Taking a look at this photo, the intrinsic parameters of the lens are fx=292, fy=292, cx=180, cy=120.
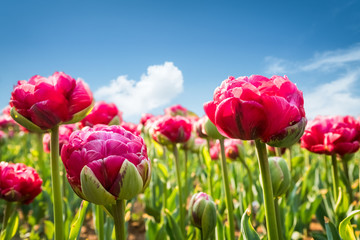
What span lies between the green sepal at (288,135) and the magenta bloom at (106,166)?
0.29 meters

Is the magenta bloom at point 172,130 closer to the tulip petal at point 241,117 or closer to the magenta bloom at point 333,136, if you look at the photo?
the magenta bloom at point 333,136

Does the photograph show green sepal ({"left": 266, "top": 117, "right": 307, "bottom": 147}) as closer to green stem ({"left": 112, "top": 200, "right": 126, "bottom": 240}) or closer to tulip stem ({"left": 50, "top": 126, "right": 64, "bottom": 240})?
green stem ({"left": 112, "top": 200, "right": 126, "bottom": 240})

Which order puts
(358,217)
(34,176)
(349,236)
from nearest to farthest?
1. (349,236)
2. (34,176)
3. (358,217)

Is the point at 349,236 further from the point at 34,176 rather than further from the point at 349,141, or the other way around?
the point at 34,176

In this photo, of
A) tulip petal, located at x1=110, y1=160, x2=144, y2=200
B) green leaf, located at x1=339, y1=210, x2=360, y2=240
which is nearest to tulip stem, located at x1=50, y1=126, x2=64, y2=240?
tulip petal, located at x1=110, y1=160, x2=144, y2=200

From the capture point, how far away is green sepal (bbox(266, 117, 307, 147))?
0.65 metres

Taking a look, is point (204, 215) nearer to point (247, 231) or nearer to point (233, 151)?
point (247, 231)

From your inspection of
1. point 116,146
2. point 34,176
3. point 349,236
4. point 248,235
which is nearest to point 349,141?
point 349,236

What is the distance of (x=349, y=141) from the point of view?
1310 mm

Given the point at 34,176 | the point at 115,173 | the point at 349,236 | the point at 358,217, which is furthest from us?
the point at 358,217

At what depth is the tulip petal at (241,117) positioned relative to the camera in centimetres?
63

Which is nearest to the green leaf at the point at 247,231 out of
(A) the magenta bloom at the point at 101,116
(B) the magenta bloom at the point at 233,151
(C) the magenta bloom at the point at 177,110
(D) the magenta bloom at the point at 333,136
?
(D) the magenta bloom at the point at 333,136

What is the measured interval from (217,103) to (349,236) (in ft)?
1.60

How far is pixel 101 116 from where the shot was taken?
57.3 inches
